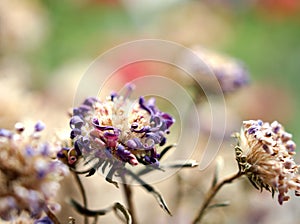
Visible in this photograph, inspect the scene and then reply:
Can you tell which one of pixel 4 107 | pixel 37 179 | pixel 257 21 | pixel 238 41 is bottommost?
pixel 37 179

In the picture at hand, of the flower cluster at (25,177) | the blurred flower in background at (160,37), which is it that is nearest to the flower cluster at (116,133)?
the flower cluster at (25,177)

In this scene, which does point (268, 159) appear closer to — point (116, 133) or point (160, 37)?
point (116, 133)

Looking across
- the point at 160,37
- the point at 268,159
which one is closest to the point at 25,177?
the point at 268,159

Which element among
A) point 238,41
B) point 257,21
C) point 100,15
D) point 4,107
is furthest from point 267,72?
point 4,107

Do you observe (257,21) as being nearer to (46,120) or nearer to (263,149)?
(46,120)

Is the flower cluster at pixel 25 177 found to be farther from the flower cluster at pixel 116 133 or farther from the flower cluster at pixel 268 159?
the flower cluster at pixel 268 159

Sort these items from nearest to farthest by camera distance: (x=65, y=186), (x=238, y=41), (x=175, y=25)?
(x=65, y=186)
(x=175, y=25)
(x=238, y=41)
